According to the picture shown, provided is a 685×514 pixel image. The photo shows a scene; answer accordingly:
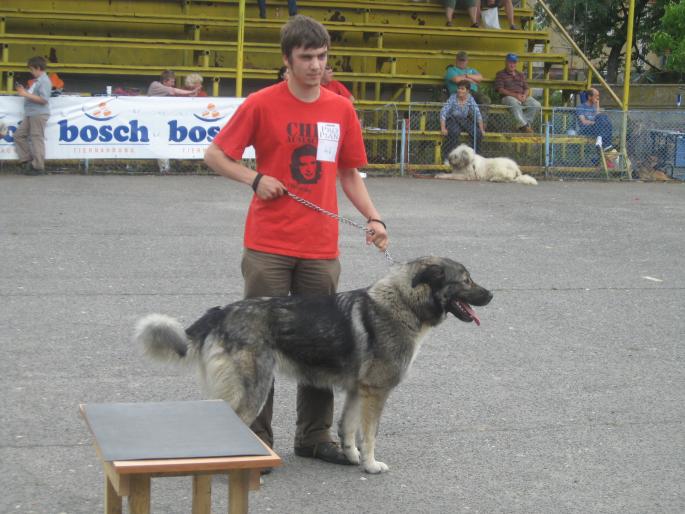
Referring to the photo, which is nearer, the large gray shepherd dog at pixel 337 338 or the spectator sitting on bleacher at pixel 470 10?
the large gray shepherd dog at pixel 337 338

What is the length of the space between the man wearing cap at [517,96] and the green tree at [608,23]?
14493 mm

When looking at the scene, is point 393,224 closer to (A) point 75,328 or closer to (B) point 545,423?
(A) point 75,328

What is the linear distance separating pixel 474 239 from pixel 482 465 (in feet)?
24.1

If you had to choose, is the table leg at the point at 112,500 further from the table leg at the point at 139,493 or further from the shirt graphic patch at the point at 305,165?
the shirt graphic patch at the point at 305,165

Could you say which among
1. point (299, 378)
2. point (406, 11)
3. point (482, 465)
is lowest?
point (482, 465)

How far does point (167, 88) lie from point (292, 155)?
45.7ft

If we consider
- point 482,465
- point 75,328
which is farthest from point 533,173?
point 482,465

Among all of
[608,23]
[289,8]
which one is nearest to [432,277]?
[289,8]

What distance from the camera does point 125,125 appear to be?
57.5 ft

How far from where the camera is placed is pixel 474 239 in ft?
41.4

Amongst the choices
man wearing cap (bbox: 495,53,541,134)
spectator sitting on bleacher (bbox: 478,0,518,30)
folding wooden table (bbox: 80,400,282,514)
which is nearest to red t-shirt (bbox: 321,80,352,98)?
man wearing cap (bbox: 495,53,541,134)

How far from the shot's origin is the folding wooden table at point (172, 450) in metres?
3.48

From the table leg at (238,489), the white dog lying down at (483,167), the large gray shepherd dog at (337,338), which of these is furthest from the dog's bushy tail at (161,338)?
the white dog lying down at (483,167)

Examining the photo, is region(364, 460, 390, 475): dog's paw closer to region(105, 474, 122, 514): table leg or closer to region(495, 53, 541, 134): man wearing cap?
region(105, 474, 122, 514): table leg
